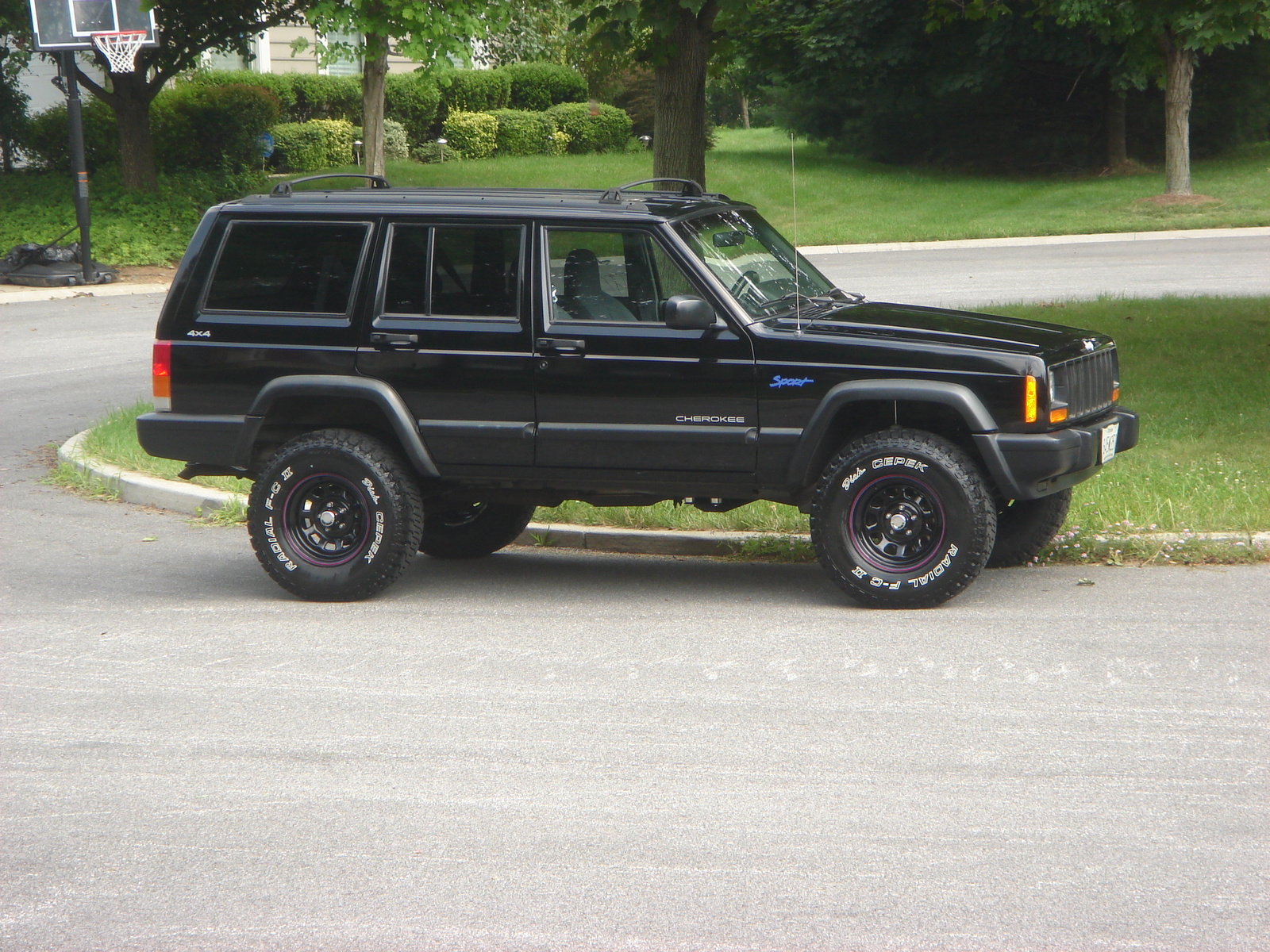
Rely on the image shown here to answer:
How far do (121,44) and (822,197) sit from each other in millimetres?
16435

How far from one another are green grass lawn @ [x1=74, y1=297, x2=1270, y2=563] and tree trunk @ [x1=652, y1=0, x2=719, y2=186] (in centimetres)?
407

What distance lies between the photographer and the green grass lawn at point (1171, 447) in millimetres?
7961

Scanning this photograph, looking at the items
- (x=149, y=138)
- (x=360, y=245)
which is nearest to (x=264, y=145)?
(x=149, y=138)

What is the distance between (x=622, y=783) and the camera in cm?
473

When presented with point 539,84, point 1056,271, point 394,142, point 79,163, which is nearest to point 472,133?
point 394,142

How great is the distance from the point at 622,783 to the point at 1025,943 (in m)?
1.52

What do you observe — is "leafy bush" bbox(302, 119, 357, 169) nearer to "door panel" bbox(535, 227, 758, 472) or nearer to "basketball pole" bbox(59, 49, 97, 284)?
"basketball pole" bbox(59, 49, 97, 284)

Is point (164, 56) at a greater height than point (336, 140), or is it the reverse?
point (164, 56)

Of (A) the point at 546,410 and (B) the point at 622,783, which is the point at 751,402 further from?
(B) the point at 622,783

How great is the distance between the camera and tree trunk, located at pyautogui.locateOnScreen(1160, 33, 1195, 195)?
28125mm

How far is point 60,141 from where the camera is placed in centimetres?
2872

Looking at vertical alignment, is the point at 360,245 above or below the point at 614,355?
above

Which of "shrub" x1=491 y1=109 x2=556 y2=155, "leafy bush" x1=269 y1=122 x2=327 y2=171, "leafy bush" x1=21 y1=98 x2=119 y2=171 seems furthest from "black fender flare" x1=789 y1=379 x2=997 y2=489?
"shrub" x1=491 y1=109 x2=556 y2=155

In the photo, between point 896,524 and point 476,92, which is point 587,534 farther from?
point 476,92
